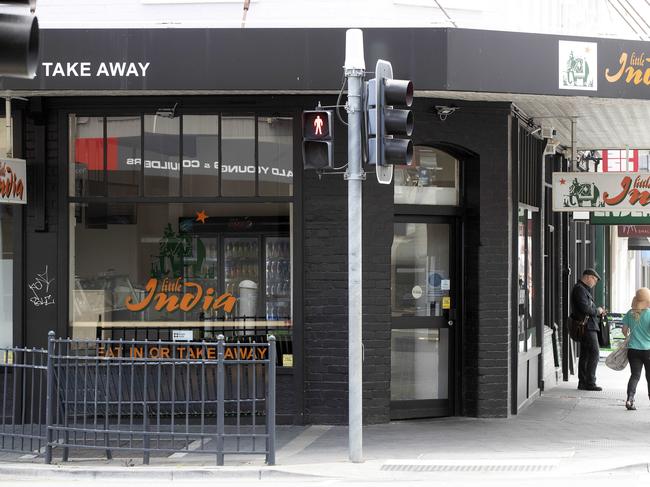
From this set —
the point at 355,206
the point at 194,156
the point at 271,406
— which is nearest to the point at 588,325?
the point at 194,156

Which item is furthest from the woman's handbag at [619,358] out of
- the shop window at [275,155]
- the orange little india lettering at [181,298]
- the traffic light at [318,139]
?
the traffic light at [318,139]

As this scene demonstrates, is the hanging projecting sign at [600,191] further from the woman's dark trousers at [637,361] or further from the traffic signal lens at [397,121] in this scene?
the traffic signal lens at [397,121]

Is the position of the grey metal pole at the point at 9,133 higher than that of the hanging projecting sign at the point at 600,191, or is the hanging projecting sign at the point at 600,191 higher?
the grey metal pole at the point at 9,133

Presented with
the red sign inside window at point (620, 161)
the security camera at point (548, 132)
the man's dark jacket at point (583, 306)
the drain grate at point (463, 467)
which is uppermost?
the red sign inside window at point (620, 161)

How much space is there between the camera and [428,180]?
14016 millimetres

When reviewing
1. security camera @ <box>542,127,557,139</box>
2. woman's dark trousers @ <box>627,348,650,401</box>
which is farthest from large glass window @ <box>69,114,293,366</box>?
security camera @ <box>542,127,557,139</box>

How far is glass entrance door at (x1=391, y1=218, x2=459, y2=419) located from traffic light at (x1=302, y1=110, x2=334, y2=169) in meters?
3.61

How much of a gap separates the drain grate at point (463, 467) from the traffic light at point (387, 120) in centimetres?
278

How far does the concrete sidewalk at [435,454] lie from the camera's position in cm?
1040

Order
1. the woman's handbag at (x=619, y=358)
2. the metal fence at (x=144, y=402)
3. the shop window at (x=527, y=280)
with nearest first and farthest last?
1. the metal fence at (x=144, y=402)
2. the woman's handbag at (x=619, y=358)
3. the shop window at (x=527, y=280)

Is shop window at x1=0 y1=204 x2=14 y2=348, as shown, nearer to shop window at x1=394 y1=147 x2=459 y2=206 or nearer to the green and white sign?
shop window at x1=394 y1=147 x2=459 y2=206

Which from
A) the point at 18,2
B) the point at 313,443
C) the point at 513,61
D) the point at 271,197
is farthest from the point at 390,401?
the point at 18,2

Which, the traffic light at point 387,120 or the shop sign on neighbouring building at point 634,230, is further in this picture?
the shop sign on neighbouring building at point 634,230

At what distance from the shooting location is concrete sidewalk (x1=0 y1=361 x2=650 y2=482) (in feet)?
34.1
